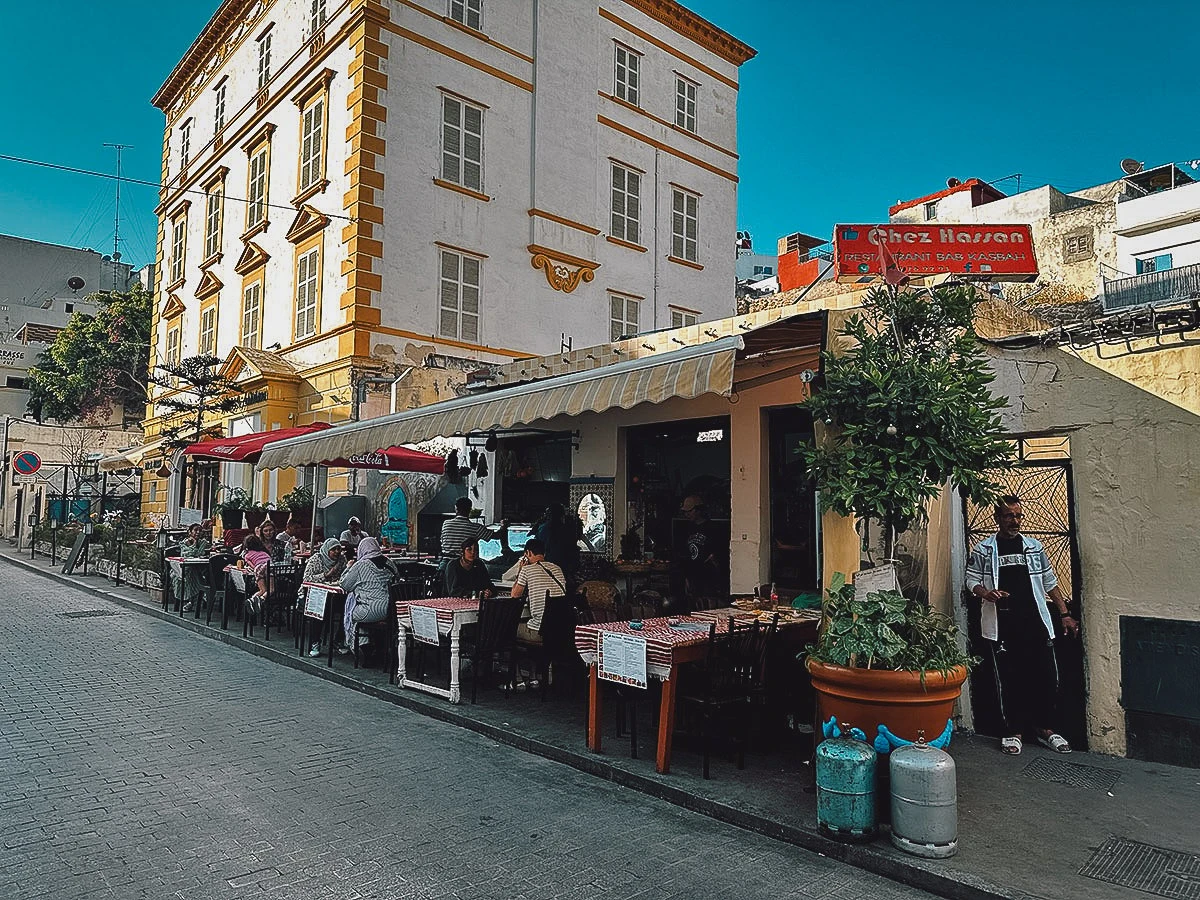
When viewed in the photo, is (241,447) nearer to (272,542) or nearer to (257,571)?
(272,542)

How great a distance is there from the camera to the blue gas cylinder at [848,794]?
4.68 meters

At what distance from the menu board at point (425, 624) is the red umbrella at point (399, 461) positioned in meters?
5.66

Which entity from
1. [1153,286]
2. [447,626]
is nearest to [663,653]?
[447,626]

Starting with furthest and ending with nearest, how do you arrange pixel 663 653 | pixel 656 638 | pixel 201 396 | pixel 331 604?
1. pixel 201 396
2. pixel 331 604
3. pixel 656 638
4. pixel 663 653

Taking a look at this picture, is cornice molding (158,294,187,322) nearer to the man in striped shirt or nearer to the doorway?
the doorway

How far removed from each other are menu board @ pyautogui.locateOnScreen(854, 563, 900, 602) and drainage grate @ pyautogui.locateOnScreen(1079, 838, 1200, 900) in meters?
1.77

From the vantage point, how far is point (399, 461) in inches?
565

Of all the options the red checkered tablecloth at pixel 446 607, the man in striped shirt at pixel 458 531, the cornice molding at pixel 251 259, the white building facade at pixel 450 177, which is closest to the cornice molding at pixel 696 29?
the white building facade at pixel 450 177

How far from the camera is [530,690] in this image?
847 cm

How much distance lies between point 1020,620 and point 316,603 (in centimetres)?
737

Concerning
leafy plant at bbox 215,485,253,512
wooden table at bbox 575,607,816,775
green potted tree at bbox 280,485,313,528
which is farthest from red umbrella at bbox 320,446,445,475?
wooden table at bbox 575,607,816,775

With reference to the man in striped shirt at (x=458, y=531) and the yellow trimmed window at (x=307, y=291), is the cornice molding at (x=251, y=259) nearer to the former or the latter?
the yellow trimmed window at (x=307, y=291)

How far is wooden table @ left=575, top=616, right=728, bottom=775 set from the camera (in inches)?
233

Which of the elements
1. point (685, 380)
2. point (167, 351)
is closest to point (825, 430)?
point (685, 380)
